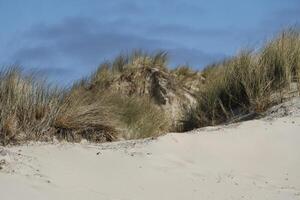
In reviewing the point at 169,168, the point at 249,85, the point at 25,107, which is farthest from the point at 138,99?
the point at 169,168

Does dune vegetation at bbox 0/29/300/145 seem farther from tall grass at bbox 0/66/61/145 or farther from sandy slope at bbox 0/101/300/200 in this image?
sandy slope at bbox 0/101/300/200

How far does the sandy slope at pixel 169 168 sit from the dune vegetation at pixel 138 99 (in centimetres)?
141

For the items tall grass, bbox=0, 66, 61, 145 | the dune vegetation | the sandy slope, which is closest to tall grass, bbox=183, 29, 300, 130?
the dune vegetation

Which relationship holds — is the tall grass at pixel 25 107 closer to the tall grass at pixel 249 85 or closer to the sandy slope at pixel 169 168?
the sandy slope at pixel 169 168

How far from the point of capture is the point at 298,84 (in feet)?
38.6

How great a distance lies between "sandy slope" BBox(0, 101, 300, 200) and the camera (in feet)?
21.8

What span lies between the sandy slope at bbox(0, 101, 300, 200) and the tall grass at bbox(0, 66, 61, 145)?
3.71 feet

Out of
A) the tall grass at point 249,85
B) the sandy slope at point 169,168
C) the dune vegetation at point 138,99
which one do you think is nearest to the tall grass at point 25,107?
the dune vegetation at point 138,99

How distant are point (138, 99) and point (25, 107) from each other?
4.61 meters

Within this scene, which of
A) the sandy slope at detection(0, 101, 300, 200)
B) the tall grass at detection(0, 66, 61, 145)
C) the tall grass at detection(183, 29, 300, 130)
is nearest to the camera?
the sandy slope at detection(0, 101, 300, 200)

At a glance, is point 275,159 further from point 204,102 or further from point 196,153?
point 204,102

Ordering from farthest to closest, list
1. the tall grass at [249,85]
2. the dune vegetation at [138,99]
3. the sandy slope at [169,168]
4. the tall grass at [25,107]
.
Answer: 1. the tall grass at [249,85]
2. the dune vegetation at [138,99]
3. the tall grass at [25,107]
4. the sandy slope at [169,168]

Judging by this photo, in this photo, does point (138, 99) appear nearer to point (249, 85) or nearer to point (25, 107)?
point (249, 85)

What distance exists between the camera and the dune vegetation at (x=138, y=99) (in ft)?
31.6
